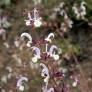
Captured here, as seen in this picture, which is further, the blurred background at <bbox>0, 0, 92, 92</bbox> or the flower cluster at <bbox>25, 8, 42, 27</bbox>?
the blurred background at <bbox>0, 0, 92, 92</bbox>

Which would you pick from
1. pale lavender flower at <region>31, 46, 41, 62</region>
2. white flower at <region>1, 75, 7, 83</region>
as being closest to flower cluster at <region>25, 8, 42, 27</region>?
pale lavender flower at <region>31, 46, 41, 62</region>

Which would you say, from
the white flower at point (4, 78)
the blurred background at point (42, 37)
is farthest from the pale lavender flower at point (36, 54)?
the white flower at point (4, 78)

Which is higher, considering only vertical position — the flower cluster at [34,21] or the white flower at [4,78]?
the white flower at [4,78]

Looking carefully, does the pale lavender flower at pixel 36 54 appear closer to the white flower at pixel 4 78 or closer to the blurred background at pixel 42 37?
A: the blurred background at pixel 42 37

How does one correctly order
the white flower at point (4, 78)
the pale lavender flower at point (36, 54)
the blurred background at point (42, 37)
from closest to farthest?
1. the pale lavender flower at point (36, 54)
2. the blurred background at point (42, 37)
3. the white flower at point (4, 78)

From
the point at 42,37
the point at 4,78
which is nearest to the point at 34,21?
the point at 42,37

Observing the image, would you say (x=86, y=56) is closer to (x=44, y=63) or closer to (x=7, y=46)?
(x=7, y=46)

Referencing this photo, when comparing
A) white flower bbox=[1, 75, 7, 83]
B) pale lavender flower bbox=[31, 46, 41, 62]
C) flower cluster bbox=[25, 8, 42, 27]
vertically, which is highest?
white flower bbox=[1, 75, 7, 83]

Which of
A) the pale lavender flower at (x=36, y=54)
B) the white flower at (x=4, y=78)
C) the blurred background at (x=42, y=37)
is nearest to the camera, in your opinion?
the pale lavender flower at (x=36, y=54)

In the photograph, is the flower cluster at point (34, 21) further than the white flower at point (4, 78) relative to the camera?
No

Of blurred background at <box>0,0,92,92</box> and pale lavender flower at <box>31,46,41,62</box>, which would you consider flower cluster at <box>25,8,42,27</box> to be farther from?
blurred background at <box>0,0,92,92</box>
